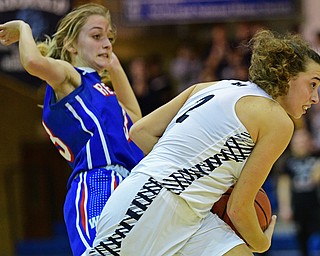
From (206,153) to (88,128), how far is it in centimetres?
93

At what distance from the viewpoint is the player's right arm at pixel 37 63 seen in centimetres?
401

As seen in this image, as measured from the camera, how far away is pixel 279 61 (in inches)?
138

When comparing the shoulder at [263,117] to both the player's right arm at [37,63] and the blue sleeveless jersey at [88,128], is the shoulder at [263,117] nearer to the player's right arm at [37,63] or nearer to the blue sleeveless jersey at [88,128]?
the blue sleeveless jersey at [88,128]

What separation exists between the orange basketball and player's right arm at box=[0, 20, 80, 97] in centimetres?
111

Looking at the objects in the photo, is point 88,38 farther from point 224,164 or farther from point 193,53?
point 193,53

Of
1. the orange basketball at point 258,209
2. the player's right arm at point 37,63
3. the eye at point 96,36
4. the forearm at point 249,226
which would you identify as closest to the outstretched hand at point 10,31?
the player's right arm at point 37,63

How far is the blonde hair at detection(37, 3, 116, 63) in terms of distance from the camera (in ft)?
14.6

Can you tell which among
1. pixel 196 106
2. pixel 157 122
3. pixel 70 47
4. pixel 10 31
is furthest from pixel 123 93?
pixel 196 106

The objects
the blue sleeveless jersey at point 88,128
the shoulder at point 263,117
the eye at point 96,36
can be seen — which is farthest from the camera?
the eye at point 96,36

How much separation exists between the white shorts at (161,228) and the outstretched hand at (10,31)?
1.19 m

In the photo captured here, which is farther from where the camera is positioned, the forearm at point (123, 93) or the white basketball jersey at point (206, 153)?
the forearm at point (123, 93)

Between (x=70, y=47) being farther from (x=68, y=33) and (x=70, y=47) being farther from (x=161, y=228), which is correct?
(x=161, y=228)

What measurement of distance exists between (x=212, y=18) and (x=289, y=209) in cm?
296

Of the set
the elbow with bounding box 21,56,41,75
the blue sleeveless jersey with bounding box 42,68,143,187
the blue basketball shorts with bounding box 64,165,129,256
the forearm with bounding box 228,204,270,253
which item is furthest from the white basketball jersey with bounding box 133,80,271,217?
the elbow with bounding box 21,56,41,75
